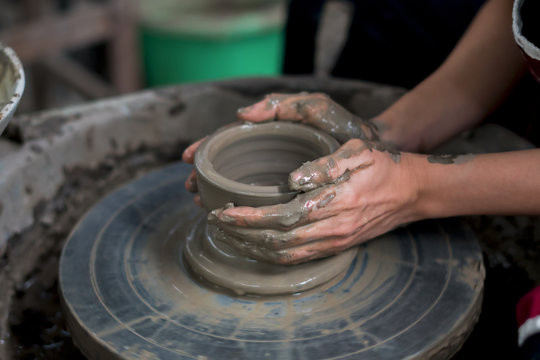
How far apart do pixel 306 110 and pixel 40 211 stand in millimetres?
768

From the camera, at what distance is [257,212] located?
116 centimetres

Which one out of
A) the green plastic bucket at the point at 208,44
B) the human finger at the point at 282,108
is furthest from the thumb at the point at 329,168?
the green plastic bucket at the point at 208,44

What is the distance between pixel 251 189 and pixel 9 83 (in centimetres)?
52

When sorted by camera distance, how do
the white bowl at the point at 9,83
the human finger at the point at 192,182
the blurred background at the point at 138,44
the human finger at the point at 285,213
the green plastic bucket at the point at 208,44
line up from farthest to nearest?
the green plastic bucket at the point at 208,44, the blurred background at the point at 138,44, the human finger at the point at 192,182, the human finger at the point at 285,213, the white bowl at the point at 9,83

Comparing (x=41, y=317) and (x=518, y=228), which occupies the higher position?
(x=518, y=228)

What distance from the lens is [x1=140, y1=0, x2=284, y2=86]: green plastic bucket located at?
3607 millimetres

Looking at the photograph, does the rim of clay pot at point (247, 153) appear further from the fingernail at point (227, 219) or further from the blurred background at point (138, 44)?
the blurred background at point (138, 44)

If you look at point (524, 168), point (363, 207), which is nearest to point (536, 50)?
point (524, 168)

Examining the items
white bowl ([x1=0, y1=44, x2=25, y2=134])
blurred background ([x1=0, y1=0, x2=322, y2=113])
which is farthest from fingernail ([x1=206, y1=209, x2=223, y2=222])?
blurred background ([x1=0, y1=0, x2=322, y2=113])

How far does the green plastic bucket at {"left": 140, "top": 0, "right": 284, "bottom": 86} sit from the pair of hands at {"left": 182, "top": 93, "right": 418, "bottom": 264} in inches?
96.2

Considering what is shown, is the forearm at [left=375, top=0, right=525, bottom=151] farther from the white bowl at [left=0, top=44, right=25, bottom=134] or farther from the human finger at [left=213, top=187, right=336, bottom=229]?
the white bowl at [left=0, top=44, right=25, bottom=134]

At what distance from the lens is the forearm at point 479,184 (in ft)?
4.08

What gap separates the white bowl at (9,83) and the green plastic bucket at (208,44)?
246 cm

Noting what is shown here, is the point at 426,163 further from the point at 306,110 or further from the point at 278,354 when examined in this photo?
the point at 278,354
